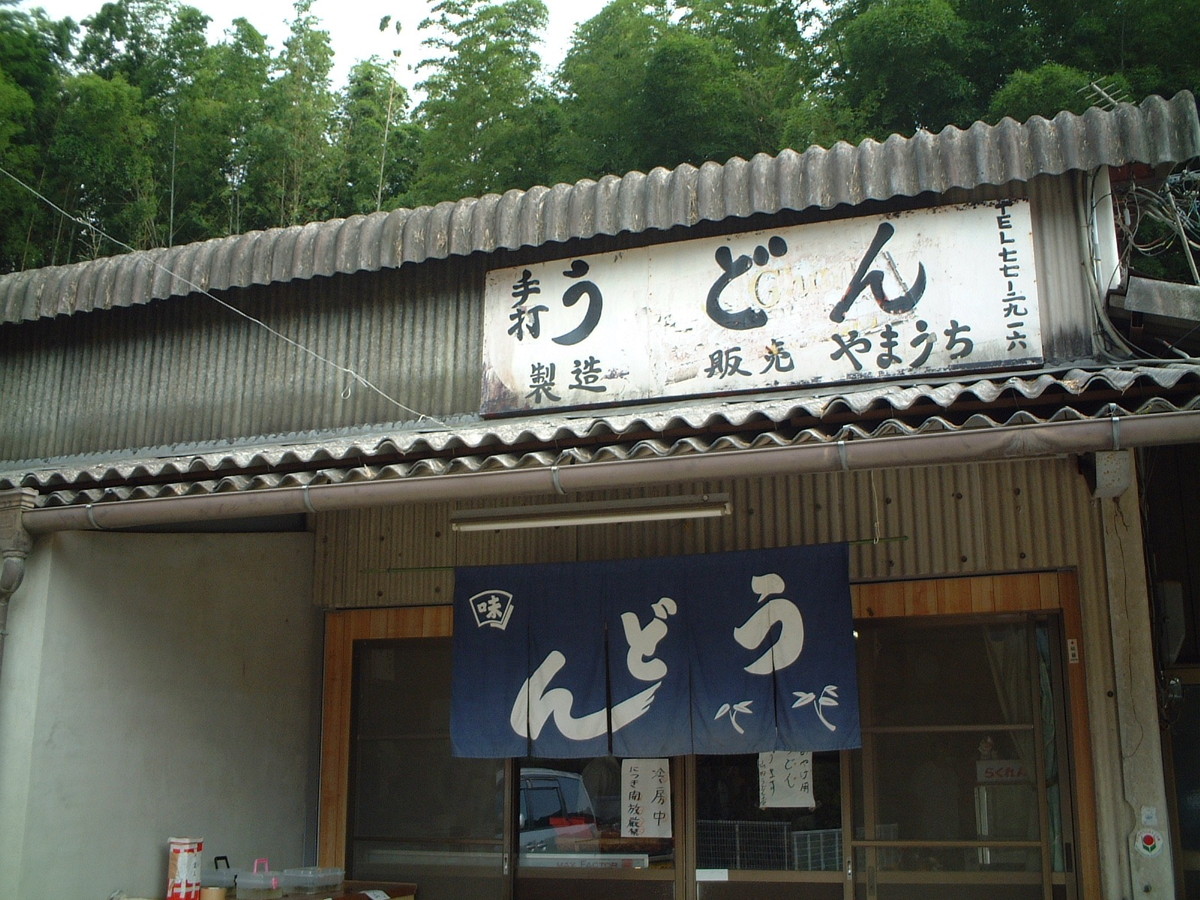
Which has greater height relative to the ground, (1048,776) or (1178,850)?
(1048,776)

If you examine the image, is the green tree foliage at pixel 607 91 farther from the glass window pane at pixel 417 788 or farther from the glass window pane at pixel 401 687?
the glass window pane at pixel 417 788

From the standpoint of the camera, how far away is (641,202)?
8273mm

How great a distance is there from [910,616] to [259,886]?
4899 millimetres

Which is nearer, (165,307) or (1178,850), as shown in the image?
(1178,850)

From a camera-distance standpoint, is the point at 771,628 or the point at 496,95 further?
the point at 496,95

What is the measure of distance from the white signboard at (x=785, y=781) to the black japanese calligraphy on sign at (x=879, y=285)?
10.2 ft

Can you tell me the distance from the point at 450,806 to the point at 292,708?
151 cm

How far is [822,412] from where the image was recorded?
229 inches

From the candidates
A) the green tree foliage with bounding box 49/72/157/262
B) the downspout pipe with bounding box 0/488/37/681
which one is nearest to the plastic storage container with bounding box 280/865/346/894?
the downspout pipe with bounding box 0/488/37/681

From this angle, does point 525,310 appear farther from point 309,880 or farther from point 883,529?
point 309,880

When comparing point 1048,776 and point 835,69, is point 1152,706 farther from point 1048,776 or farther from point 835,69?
point 835,69

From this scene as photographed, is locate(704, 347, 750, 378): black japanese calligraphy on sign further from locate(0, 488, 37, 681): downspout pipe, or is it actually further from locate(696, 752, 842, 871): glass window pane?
locate(0, 488, 37, 681): downspout pipe

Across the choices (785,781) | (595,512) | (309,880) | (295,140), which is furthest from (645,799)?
(295,140)

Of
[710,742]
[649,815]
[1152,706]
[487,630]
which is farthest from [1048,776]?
[487,630]
